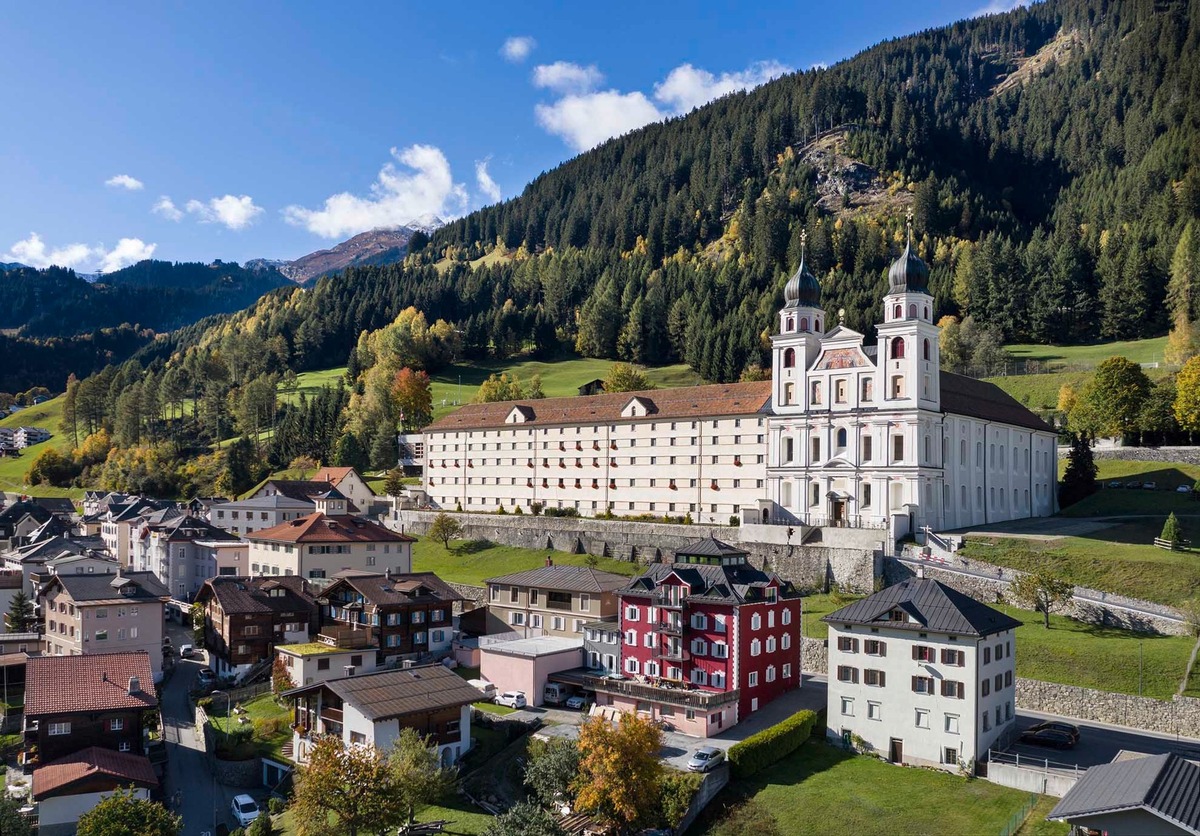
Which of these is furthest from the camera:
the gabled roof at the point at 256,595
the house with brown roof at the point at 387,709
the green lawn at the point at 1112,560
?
the gabled roof at the point at 256,595

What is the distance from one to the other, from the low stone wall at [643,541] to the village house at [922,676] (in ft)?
62.4

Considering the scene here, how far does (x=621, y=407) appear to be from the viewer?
322 ft

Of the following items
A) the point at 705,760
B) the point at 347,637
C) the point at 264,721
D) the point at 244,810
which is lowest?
the point at 244,810

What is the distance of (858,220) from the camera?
191 meters

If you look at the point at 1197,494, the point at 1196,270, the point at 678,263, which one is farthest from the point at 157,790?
the point at 678,263

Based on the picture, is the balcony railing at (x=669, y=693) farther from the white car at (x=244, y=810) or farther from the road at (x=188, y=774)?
the road at (x=188, y=774)

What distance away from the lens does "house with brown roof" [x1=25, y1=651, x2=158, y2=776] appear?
4997 cm

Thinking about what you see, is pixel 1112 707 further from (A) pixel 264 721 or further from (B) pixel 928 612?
(A) pixel 264 721

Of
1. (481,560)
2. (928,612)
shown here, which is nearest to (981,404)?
(928,612)

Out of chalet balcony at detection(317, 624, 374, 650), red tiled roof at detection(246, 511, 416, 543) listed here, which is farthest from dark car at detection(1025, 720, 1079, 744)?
red tiled roof at detection(246, 511, 416, 543)

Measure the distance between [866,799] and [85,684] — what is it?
134 ft

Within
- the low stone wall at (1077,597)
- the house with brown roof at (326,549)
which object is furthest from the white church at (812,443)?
the house with brown roof at (326,549)

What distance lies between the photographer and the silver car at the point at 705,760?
43406mm

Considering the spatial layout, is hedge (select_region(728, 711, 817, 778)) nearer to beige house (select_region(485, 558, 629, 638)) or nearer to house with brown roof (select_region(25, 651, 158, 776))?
beige house (select_region(485, 558, 629, 638))
